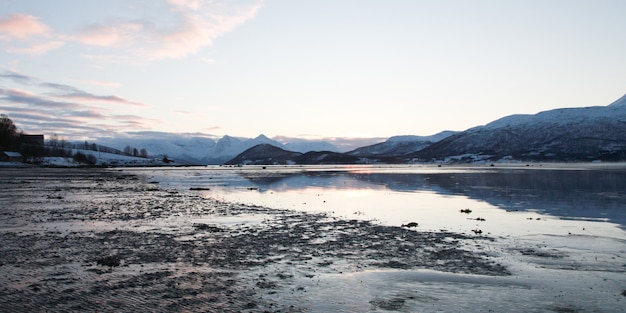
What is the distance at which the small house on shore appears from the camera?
172 metres

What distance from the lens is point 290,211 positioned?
37.3 m

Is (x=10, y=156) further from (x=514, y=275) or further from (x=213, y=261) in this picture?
(x=514, y=275)

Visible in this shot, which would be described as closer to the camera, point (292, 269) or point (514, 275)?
point (514, 275)

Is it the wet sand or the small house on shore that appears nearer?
the wet sand

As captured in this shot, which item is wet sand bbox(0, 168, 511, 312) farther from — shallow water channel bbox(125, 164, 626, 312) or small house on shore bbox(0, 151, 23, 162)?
small house on shore bbox(0, 151, 23, 162)

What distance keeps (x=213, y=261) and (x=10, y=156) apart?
637 feet

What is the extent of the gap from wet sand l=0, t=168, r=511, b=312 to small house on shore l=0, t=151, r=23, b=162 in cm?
17187

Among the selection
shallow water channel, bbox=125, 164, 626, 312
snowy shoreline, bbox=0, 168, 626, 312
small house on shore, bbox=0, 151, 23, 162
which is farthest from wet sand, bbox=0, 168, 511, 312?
small house on shore, bbox=0, 151, 23, 162

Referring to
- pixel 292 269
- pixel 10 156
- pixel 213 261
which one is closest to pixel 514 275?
pixel 292 269

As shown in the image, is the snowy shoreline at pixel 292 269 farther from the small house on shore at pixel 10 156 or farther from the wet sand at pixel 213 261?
the small house on shore at pixel 10 156

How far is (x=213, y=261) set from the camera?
18.1 metres

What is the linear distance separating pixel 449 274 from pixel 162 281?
403 inches

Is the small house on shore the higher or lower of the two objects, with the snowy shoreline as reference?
higher

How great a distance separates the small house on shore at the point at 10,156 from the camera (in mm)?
172375
